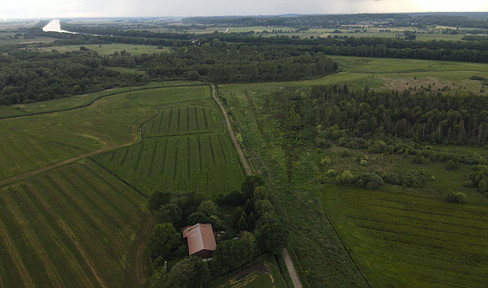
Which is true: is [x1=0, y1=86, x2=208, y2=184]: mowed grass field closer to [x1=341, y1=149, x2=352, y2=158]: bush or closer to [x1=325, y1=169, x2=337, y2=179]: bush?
[x1=325, y1=169, x2=337, y2=179]: bush

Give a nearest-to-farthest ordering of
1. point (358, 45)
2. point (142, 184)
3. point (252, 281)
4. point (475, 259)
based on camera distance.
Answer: point (252, 281), point (475, 259), point (142, 184), point (358, 45)

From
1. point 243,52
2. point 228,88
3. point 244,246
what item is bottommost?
point 244,246

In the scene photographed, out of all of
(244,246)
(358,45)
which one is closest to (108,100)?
(244,246)

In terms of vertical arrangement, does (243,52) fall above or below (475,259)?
above

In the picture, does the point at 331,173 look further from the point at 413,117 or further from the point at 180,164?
the point at 413,117

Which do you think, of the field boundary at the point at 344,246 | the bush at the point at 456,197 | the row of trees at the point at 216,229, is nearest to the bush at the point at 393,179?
the bush at the point at 456,197

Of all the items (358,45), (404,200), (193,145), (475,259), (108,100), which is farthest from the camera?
(358,45)

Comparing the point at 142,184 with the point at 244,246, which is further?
the point at 142,184

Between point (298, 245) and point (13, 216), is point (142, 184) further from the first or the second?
point (298, 245)
